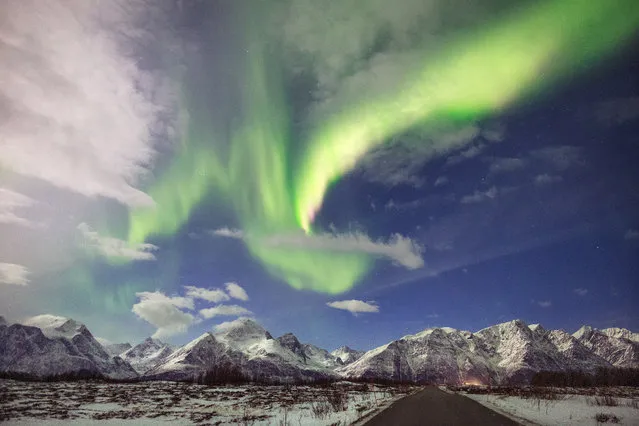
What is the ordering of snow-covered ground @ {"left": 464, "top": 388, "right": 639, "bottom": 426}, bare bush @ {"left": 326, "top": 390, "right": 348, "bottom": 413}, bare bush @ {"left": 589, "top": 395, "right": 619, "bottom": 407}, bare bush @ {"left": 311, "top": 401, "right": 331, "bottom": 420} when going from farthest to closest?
bare bush @ {"left": 589, "top": 395, "right": 619, "bottom": 407} < bare bush @ {"left": 326, "top": 390, "right": 348, "bottom": 413} < bare bush @ {"left": 311, "top": 401, "right": 331, "bottom": 420} < snow-covered ground @ {"left": 464, "top": 388, "right": 639, "bottom": 426}

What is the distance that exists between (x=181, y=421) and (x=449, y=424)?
2063 cm

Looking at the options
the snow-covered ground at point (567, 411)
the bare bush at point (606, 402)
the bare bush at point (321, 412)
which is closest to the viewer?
the snow-covered ground at point (567, 411)

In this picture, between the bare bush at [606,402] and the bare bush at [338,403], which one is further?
the bare bush at [606,402]

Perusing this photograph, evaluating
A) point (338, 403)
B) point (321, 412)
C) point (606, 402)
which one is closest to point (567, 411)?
point (606, 402)

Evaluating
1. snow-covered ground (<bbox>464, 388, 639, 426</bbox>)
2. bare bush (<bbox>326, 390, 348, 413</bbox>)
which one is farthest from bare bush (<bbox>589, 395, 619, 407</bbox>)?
bare bush (<bbox>326, 390, 348, 413</bbox>)

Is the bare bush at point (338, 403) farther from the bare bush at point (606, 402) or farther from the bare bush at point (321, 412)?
the bare bush at point (606, 402)

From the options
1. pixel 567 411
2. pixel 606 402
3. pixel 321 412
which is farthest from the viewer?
pixel 606 402

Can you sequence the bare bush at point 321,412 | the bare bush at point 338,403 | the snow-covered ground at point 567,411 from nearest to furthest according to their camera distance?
the snow-covered ground at point 567,411
the bare bush at point 321,412
the bare bush at point 338,403

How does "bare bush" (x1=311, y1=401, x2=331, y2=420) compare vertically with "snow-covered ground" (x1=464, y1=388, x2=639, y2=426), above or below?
below

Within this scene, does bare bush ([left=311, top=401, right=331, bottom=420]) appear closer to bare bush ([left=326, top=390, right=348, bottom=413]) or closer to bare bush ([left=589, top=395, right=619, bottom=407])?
bare bush ([left=326, top=390, right=348, bottom=413])

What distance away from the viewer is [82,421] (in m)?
29.8

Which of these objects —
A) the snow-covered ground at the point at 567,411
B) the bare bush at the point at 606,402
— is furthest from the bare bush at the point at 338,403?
the bare bush at the point at 606,402

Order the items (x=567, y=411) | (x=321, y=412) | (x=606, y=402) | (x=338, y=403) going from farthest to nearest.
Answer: (x=606, y=402) → (x=338, y=403) → (x=321, y=412) → (x=567, y=411)

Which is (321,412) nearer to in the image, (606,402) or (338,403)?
(338,403)
